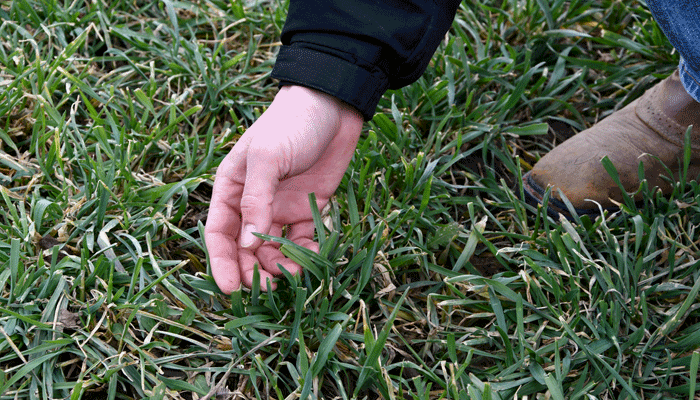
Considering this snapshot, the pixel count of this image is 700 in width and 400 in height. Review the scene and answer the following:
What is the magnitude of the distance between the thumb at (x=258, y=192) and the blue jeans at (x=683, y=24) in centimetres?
86

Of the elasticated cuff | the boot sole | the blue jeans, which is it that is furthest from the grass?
the blue jeans

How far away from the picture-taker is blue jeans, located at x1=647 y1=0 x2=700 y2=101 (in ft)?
3.76

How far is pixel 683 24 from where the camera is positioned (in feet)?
3.83

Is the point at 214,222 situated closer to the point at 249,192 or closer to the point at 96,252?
the point at 249,192

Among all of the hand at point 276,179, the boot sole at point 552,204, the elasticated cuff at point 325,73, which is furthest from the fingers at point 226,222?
the boot sole at point 552,204

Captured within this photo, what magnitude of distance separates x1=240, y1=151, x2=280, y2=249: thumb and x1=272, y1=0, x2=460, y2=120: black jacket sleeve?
0.20 metres

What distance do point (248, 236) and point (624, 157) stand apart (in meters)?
1.06

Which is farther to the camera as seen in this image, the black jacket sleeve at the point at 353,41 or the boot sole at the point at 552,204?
the boot sole at the point at 552,204

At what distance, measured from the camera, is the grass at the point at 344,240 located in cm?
120

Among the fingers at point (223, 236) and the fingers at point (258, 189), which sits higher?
the fingers at point (258, 189)

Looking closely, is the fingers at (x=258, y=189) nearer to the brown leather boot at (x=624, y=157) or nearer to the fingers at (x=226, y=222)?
the fingers at (x=226, y=222)

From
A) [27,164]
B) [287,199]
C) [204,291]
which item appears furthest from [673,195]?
[27,164]

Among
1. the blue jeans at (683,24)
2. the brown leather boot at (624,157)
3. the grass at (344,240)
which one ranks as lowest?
the grass at (344,240)

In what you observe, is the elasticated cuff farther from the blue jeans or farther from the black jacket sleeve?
the blue jeans
